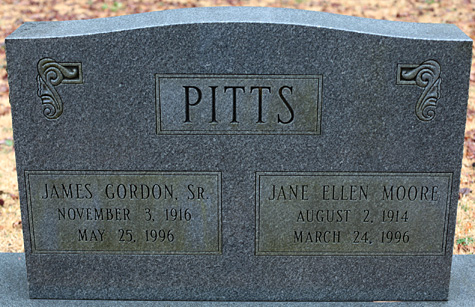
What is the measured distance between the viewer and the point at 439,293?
3420 millimetres

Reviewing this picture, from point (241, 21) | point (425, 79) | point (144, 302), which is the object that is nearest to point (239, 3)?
point (241, 21)

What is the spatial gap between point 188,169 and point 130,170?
320 mm

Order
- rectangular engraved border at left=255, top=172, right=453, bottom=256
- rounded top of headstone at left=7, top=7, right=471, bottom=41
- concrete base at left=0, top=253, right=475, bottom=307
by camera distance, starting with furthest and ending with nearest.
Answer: concrete base at left=0, top=253, right=475, bottom=307 < rectangular engraved border at left=255, top=172, right=453, bottom=256 < rounded top of headstone at left=7, top=7, right=471, bottom=41

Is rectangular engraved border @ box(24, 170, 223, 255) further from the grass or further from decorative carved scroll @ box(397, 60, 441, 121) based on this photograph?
the grass

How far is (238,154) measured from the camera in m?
3.22

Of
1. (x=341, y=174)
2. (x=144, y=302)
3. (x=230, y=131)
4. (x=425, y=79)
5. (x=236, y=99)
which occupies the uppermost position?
(x=425, y=79)

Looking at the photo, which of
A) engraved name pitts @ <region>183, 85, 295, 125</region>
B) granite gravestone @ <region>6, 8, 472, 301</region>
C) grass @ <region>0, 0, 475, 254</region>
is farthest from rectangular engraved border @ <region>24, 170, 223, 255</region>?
grass @ <region>0, 0, 475, 254</region>

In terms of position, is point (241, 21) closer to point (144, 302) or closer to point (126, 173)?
point (126, 173)

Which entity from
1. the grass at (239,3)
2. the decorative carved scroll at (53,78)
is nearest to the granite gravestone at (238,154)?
the decorative carved scroll at (53,78)

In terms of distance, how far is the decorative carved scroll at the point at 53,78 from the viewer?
3.09m

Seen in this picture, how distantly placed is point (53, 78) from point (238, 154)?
1.06 meters

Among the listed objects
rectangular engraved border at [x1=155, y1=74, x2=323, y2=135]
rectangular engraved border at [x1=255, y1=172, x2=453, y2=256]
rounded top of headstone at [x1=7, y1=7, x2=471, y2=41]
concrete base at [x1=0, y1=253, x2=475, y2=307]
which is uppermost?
rounded top of headstone at [x1=7, y1=7, x2=471, y2=41]

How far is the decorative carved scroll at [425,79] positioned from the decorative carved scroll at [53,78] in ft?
5.57

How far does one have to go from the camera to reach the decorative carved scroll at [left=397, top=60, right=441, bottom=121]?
3068 millimetres
